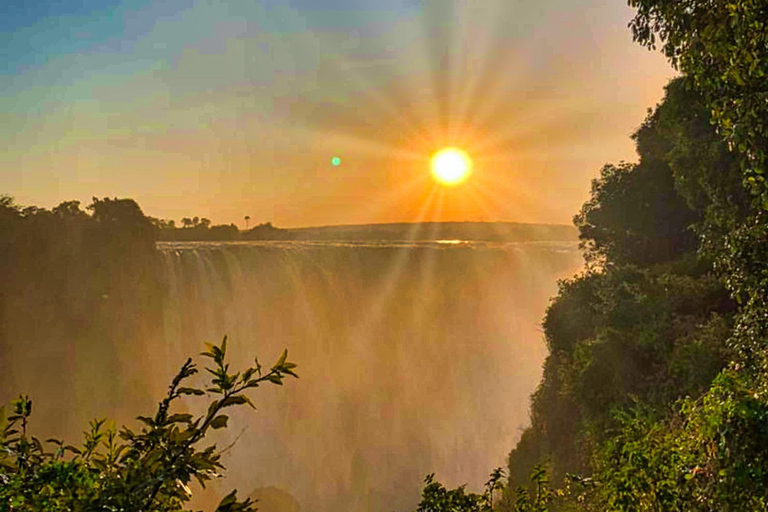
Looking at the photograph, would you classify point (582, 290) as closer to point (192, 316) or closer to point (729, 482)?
point (729, 482)

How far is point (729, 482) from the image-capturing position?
8.09 feet

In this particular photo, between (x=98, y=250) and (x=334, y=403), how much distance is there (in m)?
19.7

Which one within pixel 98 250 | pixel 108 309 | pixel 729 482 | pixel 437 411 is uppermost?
pixel 98 250

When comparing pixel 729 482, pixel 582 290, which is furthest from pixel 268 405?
pixel 729 482

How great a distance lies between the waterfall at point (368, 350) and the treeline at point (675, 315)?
19.0 m

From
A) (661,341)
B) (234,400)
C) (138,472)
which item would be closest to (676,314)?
(661,341)

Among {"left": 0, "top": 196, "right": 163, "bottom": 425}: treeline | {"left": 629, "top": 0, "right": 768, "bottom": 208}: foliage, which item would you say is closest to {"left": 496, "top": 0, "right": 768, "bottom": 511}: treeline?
{"left": 629, "top": 0, "right": 768, "bottom": 208}: foliage

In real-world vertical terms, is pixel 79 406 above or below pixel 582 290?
below

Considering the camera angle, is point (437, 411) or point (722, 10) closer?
point (722, 10)

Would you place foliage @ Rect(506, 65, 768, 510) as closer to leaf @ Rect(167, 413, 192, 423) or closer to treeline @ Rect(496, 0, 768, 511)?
treeline @ Rect(496, 0, 768, 511)

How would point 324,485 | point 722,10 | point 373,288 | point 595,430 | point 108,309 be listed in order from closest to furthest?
point 722,10
point 595,430
point 108,309
point 324,485
point 373,288

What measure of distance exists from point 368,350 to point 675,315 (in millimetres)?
29753

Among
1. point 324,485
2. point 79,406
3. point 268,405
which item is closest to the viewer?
point 79,406

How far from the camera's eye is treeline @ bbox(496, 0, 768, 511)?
105 inches
